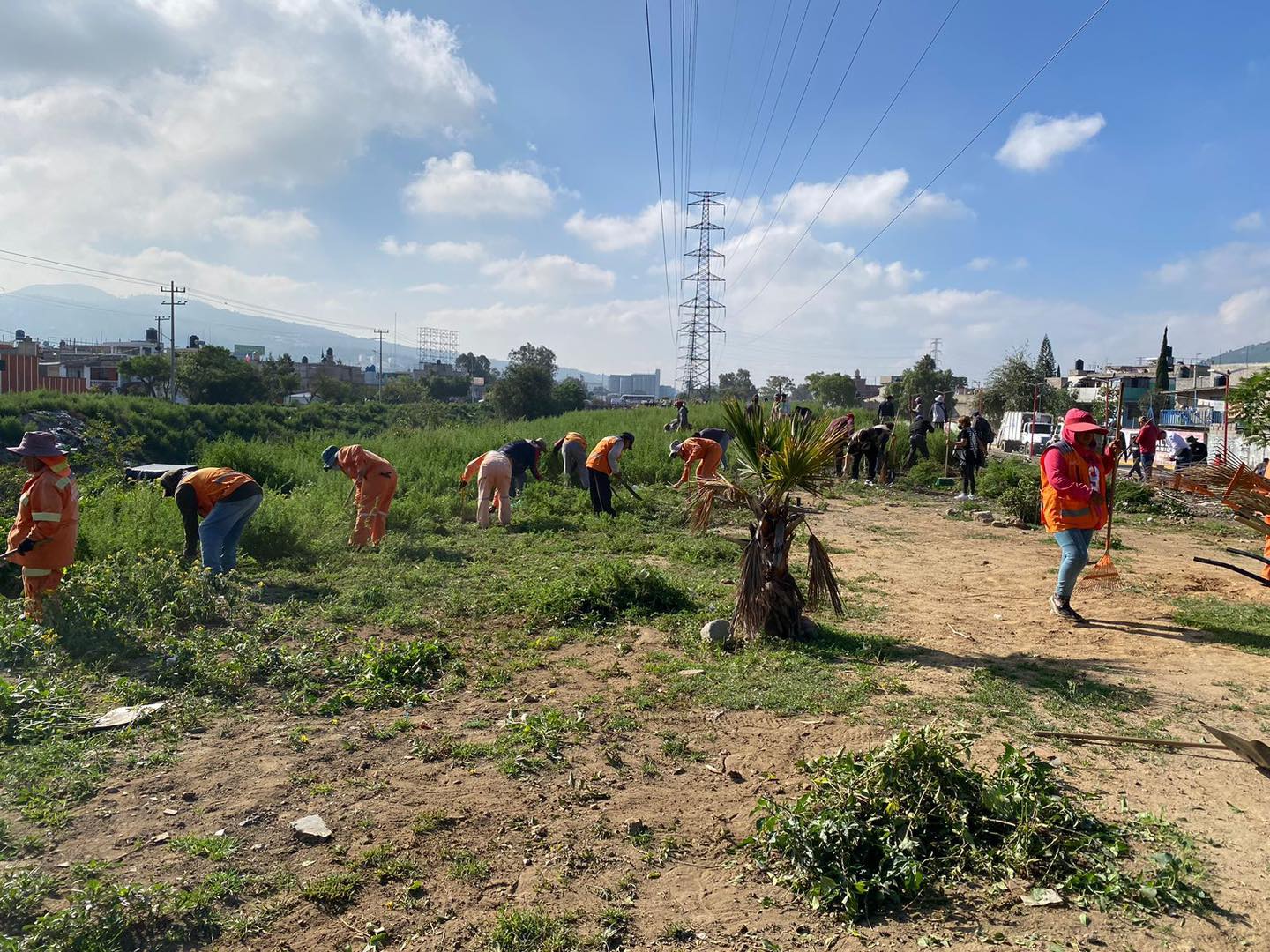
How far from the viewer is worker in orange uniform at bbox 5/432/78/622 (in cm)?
617

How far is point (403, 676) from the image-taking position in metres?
5.42

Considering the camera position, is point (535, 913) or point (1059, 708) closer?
point (535, 913)

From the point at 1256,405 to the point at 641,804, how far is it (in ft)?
Result: 44.8

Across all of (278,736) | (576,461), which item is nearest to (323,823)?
(278,736)

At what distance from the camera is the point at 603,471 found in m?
12.4

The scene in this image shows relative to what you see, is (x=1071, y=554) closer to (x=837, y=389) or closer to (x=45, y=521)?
(x=45, y=521)

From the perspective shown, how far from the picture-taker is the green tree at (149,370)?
5331 centimetres

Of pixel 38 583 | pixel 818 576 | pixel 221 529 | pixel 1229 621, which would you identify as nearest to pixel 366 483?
pixel 221 529

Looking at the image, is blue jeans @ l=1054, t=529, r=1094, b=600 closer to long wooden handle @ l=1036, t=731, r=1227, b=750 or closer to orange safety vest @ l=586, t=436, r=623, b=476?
long wooden handle @ l=1036, t=731, r=1227, b=750

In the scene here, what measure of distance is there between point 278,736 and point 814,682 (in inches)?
133

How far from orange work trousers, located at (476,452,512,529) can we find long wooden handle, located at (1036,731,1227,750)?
8.52m

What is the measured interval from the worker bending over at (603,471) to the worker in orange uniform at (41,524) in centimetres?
722

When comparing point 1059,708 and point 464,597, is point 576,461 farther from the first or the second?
point 1059,708

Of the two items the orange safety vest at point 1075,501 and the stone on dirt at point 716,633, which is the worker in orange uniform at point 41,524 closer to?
the stone on dirt at point 716,633
